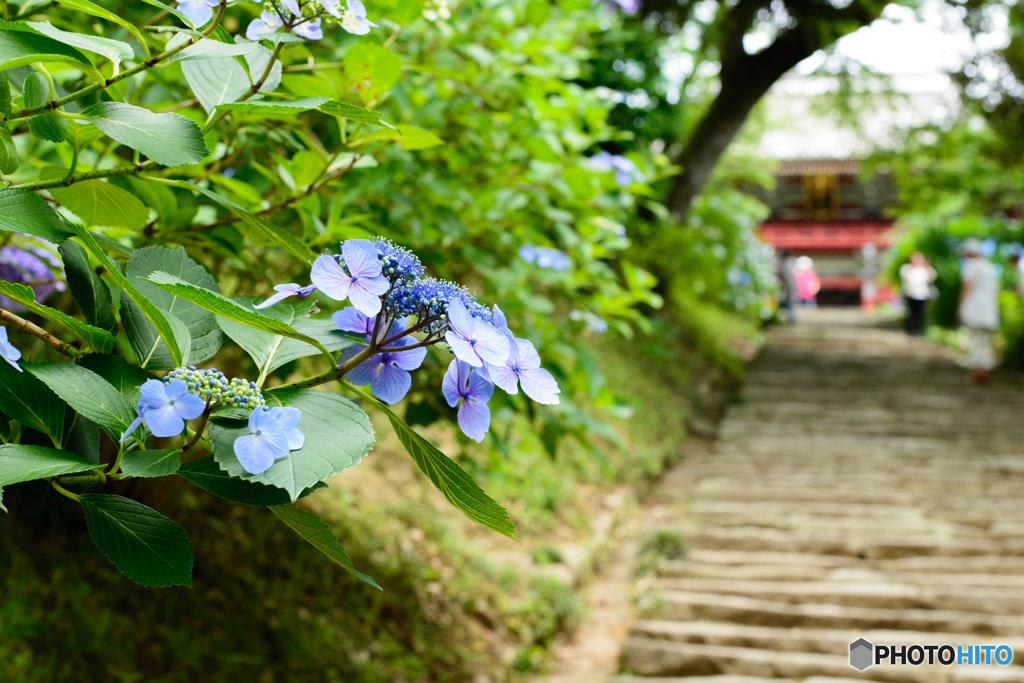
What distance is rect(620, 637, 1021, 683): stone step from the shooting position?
293 centimetres

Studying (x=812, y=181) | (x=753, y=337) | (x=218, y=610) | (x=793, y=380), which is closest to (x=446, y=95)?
(x=218, y=610)

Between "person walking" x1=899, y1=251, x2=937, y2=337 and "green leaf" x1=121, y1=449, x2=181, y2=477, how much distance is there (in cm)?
1218

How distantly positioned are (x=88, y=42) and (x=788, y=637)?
337 cm

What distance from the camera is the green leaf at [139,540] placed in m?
0.59

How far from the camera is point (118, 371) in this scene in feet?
2.10

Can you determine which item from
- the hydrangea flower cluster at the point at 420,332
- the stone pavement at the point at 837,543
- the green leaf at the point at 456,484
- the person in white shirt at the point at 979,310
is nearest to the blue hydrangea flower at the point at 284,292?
the hydrangea flower cluster at the point at 420,332

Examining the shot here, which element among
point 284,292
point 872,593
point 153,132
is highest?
point 872,593

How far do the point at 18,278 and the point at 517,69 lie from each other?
1230mm

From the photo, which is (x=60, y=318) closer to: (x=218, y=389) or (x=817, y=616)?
(x=218, y=389)

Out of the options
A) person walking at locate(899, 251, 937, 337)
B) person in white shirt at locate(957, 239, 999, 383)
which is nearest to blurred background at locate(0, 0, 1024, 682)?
person in white shirt at locate(957, 239, 999, 383)

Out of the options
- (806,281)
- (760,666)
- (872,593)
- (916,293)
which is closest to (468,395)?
(760,666)

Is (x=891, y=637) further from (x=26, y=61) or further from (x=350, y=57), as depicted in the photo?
(x=26, y=61)

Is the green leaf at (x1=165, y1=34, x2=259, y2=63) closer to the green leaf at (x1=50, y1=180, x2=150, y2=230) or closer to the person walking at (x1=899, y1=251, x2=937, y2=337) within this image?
the green leaf at (x1=50, y1=180, x2=150, y2=230)

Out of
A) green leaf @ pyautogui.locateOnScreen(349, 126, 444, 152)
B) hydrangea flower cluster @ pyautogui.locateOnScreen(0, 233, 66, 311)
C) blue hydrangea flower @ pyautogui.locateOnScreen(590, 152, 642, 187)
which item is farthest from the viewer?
blue hydrangea flower @ pyautogui.locateOnScreen(590, 152, 642, 187)
